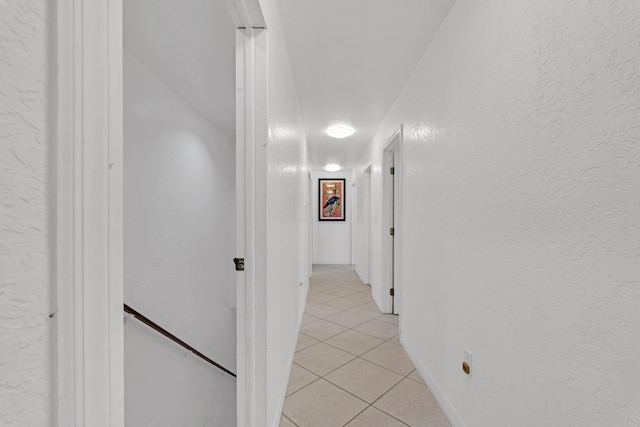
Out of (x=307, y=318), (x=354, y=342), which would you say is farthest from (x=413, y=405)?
(x=307, y=318)

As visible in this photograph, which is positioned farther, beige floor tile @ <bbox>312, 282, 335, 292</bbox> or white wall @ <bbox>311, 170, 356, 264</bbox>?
white wall @ <bbox>311, 170, 356, 264</bbox>

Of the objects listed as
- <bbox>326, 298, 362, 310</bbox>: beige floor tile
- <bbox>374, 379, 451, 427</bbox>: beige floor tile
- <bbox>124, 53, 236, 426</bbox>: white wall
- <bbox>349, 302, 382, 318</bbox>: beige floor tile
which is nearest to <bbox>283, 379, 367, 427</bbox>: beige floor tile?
<bbox>374, 379, 451, 427</bbox>: beige floor tile

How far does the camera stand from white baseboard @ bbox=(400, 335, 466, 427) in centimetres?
163

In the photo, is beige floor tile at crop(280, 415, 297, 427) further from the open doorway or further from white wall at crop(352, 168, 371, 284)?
white wall at crop(352, 168, 371, 284)

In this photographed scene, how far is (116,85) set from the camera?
0.36 meters

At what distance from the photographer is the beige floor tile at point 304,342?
2705 mm

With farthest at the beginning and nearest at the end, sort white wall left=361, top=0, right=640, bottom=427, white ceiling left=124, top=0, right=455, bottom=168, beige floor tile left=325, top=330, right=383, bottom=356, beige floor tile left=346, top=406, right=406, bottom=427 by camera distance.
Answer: beige floor tile left=325, top=330, right=383, bottom=356 → beige floor tile left=346, top=406, right=406, bottom=427 → white ceiling left=124, top=0, right=455, bottom=168 → white wall left=361, top=0, right=640, bottom=427

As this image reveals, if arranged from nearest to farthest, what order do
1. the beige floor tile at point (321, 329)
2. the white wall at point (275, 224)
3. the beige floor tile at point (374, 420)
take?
1. the white wall at point (275, 224)
2. the beige floor tile at point (374, 420)
3. the beige floor tile at point (321, 329)

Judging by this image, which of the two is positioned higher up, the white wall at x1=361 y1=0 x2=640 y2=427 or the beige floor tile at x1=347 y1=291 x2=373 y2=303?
the white wall at x1=361 y1=0 x2=640 y2=427

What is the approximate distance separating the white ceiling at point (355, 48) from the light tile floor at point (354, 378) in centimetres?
234

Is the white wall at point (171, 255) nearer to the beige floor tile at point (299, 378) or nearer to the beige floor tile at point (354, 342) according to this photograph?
the beige floor tile at point (299, 378)

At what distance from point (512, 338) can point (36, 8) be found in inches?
59.6

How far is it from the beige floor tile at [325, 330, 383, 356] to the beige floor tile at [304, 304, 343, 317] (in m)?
0.60

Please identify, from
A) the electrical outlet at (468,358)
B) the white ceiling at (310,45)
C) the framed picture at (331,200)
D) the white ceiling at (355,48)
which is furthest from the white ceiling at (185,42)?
the framed picture at (331,200)
